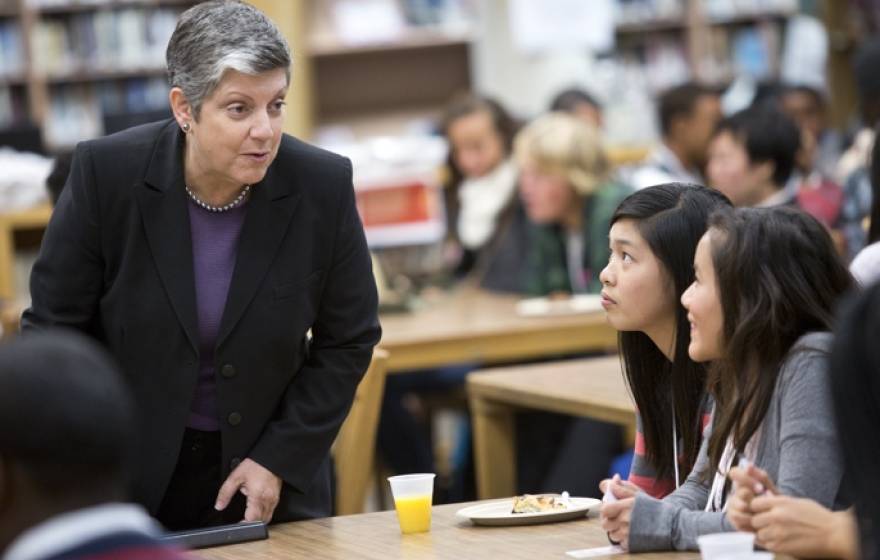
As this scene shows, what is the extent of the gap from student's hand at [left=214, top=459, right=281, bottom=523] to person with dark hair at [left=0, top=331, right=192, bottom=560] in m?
1.10

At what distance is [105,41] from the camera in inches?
334

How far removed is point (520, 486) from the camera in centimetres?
418

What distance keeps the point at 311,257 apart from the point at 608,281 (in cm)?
46

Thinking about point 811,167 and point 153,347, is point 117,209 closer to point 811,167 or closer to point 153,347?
point 153,347

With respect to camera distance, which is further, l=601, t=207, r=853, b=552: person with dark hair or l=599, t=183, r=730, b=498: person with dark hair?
l=599, t=183, r=730, b=498: person with dark hair

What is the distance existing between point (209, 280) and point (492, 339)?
209cm

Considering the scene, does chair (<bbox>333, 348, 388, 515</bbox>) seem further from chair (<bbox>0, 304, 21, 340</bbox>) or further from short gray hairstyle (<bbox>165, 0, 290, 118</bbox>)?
chair (<bbox>0, 304, 21, 340</bbox>)

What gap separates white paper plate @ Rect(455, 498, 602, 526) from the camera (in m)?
2.13

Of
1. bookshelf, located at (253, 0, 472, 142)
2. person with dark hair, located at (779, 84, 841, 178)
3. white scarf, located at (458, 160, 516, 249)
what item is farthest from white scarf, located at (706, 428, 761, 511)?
bookshelf, located at (253, 0, 472, 142)

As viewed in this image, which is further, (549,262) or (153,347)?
(549,262)

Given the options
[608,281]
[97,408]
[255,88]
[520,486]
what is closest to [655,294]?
[608,281]

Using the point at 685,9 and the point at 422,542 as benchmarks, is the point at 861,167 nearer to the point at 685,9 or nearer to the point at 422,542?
the point at 422,542

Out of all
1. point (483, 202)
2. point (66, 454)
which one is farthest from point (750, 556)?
point (483, 202)

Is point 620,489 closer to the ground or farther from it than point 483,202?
farther from it
